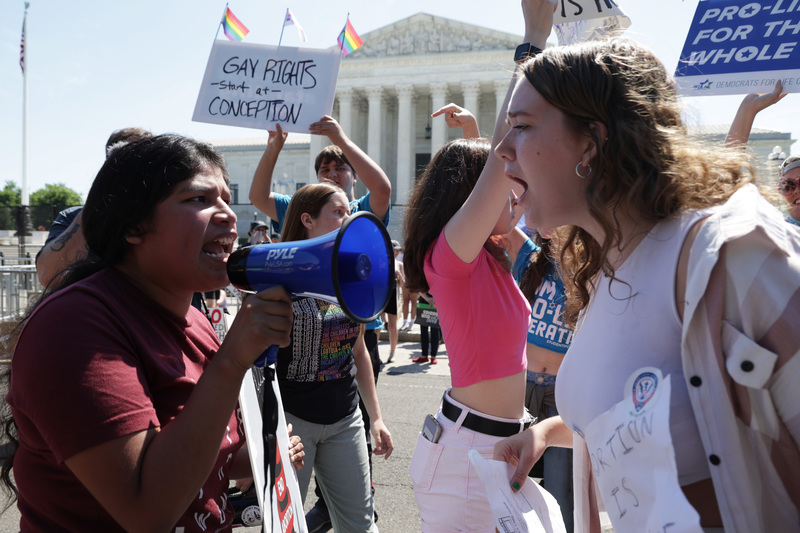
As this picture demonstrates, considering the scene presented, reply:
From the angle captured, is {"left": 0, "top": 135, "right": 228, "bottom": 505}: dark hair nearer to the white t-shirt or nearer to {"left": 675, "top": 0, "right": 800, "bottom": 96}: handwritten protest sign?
the white t-shirt

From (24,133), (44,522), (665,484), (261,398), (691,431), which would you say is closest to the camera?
(665,484)

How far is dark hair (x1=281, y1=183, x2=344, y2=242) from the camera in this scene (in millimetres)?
3334

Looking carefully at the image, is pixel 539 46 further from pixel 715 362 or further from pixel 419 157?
pixel 419 157

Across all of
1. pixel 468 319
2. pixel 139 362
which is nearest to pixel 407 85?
pixel 468 319

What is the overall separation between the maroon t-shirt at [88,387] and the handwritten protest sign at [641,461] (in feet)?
3.13

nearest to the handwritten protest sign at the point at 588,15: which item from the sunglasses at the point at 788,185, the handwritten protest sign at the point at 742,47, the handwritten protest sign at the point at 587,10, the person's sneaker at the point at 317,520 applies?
the handwritten protest sign at the point at 587,10

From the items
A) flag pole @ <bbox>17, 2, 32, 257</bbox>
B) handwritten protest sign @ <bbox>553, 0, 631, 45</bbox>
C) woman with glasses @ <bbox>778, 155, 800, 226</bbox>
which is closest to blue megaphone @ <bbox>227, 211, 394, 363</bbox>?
handwritten protest sign @ <bbox>553, 0, 631, 45</bbox>

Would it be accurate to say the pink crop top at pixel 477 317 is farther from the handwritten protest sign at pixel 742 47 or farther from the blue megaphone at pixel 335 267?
the handwritten protest sign at pixel 742 47

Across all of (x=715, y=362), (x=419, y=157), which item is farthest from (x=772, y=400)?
(x=419, y=157)

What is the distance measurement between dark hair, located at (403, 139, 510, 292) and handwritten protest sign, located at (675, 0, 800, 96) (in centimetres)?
150

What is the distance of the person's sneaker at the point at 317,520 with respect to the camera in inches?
137

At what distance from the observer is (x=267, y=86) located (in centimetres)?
418

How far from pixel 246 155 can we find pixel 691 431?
54.2 meters

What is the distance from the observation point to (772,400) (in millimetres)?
1021
